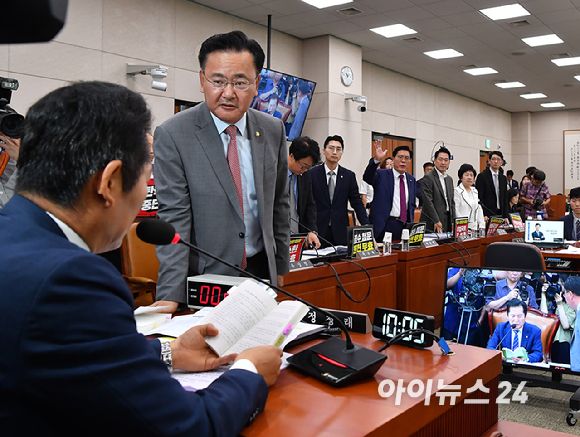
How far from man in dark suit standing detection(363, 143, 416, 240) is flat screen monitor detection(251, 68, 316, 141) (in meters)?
1.97

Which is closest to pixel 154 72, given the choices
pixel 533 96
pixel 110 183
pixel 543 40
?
pixel 110 183

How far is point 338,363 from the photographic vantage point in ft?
3.14

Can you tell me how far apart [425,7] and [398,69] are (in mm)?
3028

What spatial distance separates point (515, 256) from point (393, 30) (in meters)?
4.65

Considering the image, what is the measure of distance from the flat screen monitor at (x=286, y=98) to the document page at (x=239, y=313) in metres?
5.40

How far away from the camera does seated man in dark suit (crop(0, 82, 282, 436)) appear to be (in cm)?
55

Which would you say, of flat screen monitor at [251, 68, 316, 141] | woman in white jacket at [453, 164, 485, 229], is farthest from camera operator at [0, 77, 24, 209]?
woman in white jacket at [453, 164, 485, 229]

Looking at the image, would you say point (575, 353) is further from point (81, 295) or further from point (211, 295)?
point (81, 295)

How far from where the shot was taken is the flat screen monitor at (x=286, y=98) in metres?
6.34

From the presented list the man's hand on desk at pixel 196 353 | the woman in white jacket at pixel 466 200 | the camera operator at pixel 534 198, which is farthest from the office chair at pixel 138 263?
the camera operator at pixel 534 198

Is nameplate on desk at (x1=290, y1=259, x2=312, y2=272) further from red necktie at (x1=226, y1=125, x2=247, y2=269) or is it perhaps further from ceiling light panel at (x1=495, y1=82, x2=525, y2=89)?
ceiling light panel at (x1=495, y1=82, x2=525, y2=89)

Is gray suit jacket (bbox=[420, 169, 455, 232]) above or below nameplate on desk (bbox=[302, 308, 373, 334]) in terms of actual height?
above

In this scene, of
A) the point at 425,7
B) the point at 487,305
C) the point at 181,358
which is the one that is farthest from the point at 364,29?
the point at 181,358

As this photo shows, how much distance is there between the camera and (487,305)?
232 cm
